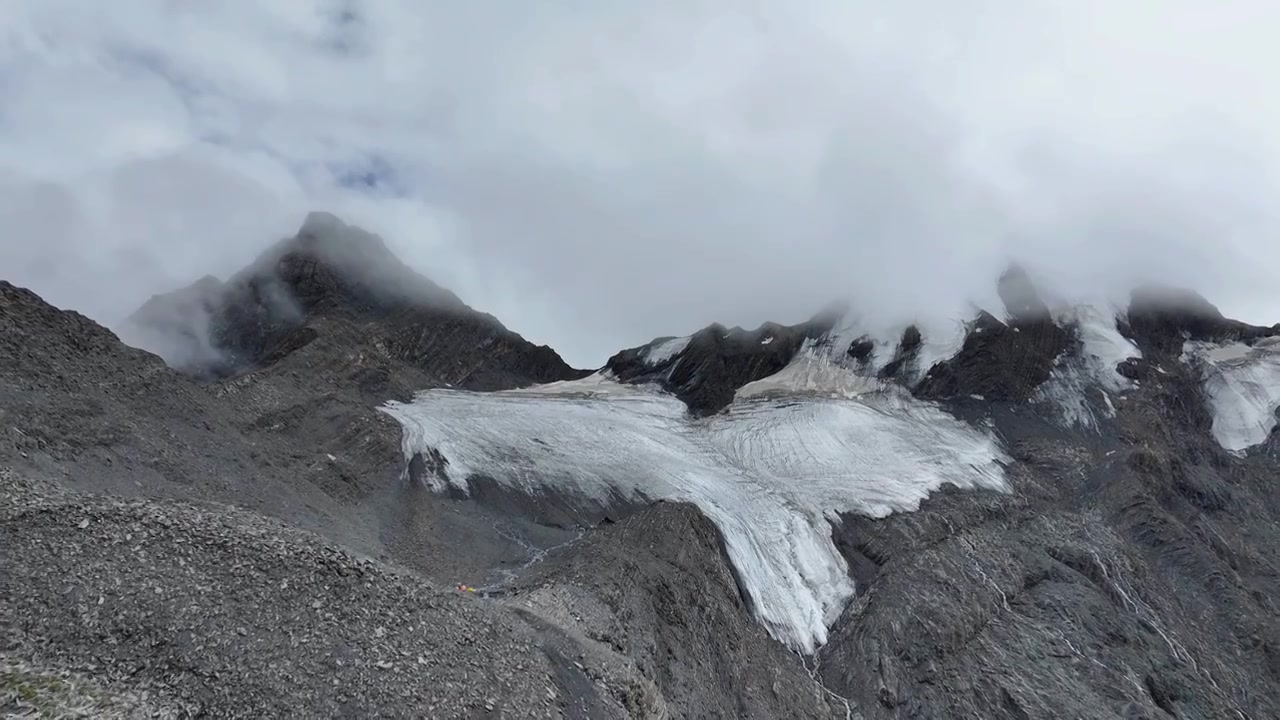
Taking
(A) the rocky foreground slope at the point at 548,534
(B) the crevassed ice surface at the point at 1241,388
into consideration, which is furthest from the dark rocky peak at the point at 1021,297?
(B) the crevassed ice surface at the point at 1241,388

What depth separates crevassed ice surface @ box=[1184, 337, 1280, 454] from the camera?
5931 cm

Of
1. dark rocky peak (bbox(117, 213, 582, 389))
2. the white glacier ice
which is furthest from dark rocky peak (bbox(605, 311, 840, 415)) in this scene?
the white glacier ice

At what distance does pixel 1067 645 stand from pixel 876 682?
8506 millimetres

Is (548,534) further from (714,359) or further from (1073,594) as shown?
(714,359)

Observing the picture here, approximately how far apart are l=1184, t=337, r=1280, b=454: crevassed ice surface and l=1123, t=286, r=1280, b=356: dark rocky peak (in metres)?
0.92

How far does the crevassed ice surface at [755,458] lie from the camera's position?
38.1 m

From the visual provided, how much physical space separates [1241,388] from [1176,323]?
7.19 m

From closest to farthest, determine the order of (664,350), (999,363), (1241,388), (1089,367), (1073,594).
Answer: (1073,594)
(999,363)
(1089,367)
(1241,388)
(664,350)

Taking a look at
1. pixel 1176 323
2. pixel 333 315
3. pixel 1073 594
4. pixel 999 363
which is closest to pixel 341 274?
pixel 333 315

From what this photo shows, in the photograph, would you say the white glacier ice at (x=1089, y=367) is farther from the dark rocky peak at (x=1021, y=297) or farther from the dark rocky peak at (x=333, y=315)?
the dark rocky peak at (x=333, y=315)

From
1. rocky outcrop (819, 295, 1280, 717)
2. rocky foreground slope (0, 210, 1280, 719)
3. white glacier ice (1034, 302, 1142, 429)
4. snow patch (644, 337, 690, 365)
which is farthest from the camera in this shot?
snow patch (644, 337, 690, 365)

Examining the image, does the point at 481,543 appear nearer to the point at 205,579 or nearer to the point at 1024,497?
the point at 205,579

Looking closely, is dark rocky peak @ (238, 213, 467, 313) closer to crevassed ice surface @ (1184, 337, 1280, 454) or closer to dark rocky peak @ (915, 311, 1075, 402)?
dark rocky peak @ (915, 311, 1075, 402)

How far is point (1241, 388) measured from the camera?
61719 mm
